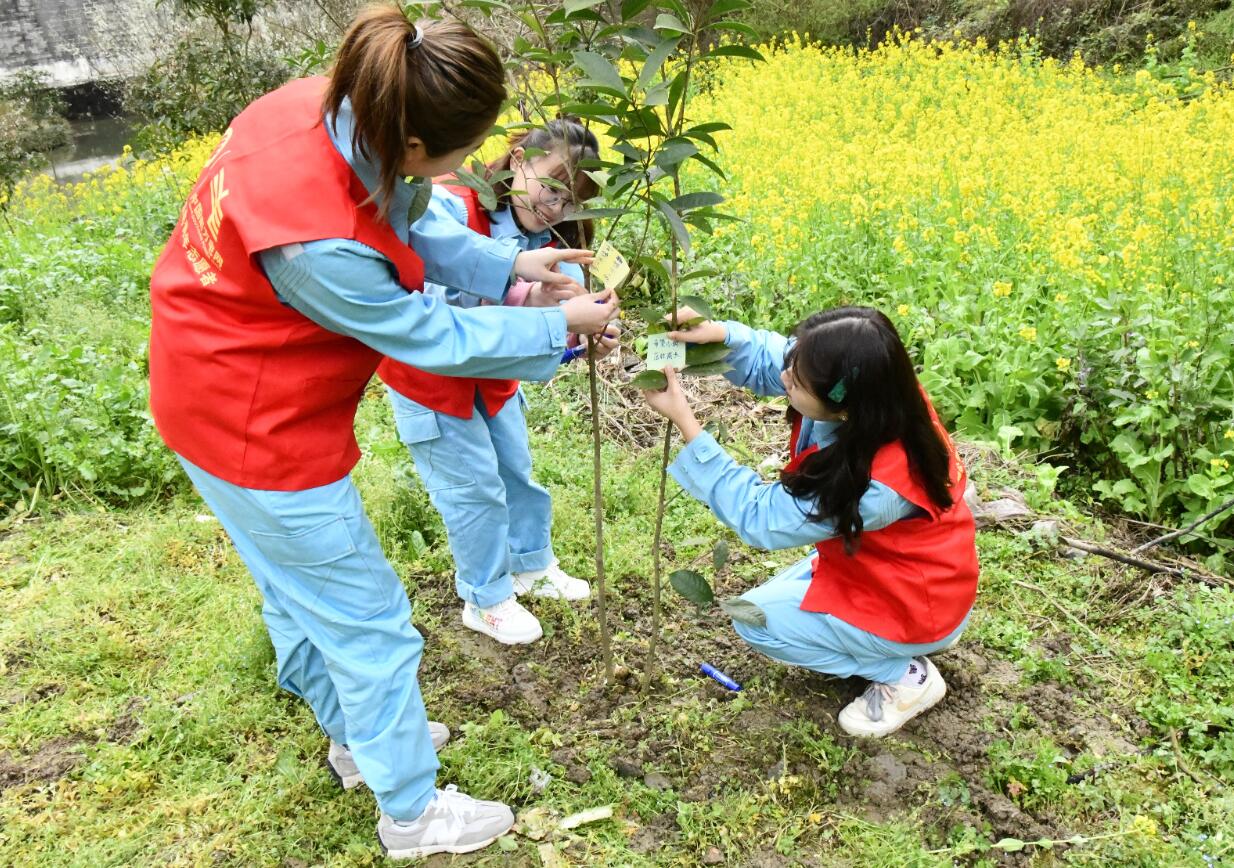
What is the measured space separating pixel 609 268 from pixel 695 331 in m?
0.32

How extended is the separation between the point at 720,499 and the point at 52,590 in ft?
7.50

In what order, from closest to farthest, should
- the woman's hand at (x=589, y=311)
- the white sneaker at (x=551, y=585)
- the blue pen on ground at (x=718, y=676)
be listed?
the woman's hand at (x=589, y=311), the blue pen on ground at (x=718, y=676), the white sneaker at (x=551, y=585)

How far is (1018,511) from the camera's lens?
2764mm

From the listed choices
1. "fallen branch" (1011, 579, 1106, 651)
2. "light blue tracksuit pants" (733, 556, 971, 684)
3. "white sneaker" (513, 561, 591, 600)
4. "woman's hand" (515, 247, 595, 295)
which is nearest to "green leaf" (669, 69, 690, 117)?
"woman's hand" (515, 247, 595, 295)

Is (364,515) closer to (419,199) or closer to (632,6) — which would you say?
(419,199)

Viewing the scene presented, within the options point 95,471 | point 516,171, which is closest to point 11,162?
point 95,471

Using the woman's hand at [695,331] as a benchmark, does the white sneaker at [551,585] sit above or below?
below

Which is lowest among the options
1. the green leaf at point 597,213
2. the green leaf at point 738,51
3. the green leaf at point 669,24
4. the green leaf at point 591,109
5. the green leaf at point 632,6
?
the green leaf at point 597,213

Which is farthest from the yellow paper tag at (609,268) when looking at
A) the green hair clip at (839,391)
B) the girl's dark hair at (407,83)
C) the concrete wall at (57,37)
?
the concrete wall at (57,37)

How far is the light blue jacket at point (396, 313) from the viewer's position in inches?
51.6

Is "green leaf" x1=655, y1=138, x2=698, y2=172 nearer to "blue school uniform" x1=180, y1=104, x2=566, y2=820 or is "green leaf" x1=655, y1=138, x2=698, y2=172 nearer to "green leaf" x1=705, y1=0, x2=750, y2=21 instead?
"green leaf" x1=705, y1=0, x2=750, y2=21

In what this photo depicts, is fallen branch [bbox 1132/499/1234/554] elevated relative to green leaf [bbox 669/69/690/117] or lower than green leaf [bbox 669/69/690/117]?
lower

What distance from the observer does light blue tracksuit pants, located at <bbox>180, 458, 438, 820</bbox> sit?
1.52 m

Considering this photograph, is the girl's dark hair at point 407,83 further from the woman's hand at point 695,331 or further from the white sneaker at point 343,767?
the white sneaker at point 343,767
